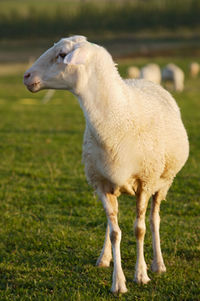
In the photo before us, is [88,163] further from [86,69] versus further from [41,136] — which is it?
[41,136]

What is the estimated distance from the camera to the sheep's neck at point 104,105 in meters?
3.43

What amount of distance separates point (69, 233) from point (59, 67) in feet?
6.69

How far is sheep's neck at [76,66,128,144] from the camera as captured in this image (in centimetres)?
343

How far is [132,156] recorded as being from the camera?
3607mm

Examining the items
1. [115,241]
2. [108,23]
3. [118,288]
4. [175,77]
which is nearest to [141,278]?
[118,288]

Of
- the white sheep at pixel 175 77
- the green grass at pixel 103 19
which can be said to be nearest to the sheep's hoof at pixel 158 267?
the white sheep at pixel 175 77

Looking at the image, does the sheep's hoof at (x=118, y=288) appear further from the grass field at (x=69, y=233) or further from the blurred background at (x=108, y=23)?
the blurred background at (x=108, y=23)

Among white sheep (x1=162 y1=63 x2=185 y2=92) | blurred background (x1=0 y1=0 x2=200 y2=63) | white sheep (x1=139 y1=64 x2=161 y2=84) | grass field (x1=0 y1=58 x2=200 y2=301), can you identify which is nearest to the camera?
grass field (x1=0 y1=58 x2=200 y2=301)

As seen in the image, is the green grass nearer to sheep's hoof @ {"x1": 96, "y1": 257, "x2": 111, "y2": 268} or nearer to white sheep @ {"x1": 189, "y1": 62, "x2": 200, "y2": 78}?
white sheep @ {"x1": 189, "y1": 62, "x2": 200, "y2": 78}

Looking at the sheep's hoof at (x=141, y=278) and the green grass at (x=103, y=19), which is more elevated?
the sheep's hoof at (x=141, y=278)

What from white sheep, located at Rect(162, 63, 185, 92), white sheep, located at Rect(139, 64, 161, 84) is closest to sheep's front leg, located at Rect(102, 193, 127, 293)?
white sheep, located at Rect(139, 64, 161, 84)

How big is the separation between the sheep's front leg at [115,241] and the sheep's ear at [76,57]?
1.18 metres

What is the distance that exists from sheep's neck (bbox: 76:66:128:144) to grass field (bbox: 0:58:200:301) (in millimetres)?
1266

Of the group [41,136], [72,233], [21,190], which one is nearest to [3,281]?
[72,233]
